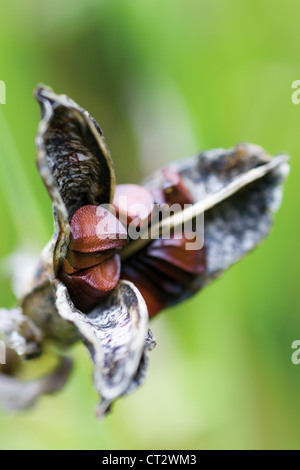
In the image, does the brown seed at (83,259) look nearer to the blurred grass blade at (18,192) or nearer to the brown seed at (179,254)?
the brown seed at (179,254)

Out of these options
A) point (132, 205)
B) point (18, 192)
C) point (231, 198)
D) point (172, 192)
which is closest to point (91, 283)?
point (132, 205)

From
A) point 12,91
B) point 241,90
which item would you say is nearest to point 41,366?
point 12,91

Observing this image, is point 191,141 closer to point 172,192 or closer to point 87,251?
point 172,192

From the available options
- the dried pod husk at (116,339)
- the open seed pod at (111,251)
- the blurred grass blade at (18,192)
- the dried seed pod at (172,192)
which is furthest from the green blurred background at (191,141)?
the dried pod husk at (116,339)

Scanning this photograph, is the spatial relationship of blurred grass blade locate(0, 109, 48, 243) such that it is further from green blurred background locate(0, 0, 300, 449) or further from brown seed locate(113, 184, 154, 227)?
brown seed locate(113, 184, 154, 227)

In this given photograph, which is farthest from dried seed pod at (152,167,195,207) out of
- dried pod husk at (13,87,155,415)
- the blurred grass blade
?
the blurred grass blade

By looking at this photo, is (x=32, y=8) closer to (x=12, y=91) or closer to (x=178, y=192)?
(x=12, y=91)
